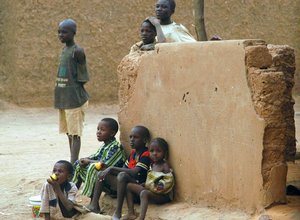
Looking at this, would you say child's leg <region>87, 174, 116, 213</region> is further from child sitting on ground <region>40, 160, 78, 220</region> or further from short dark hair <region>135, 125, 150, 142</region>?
short dark hair <region>135, 125, 150, 142</region>

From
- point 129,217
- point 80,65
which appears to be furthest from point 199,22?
point 129,217

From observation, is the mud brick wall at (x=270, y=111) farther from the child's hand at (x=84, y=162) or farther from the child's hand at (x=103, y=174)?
the child's hand at (x=84, y=162)

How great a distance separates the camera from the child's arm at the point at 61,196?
5.71 metres

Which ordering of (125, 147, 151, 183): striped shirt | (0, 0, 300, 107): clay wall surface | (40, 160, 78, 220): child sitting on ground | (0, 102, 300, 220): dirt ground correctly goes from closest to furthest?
1. (0, 102, 300, 220): dirt ground
2. (125, 147, 151, 183): striped shirt
3. (40, 160, 78, 220): child sitting on ground
4. (0, 0, 300, 107): clay wall surface

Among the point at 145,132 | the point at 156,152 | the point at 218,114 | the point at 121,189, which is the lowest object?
the point at 121,189

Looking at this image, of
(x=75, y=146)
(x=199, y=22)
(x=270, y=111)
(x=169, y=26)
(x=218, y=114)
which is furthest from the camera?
(x=199, y=22)

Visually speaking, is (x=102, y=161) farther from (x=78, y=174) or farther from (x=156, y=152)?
(x=156, y=152)

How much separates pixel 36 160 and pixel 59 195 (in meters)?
2.51

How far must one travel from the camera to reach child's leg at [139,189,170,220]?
5.30 metres

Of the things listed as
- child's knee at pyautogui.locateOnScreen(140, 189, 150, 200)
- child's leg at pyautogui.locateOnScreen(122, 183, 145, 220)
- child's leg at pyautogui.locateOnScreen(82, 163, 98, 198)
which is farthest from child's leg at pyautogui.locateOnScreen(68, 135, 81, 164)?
child's knee at pyautogui.locateOnScreen(140, 189, 150, 200)

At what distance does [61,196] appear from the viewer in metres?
5.72

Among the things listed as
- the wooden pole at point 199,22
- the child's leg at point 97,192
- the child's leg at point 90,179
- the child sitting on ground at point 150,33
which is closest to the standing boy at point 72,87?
the child sitting on ground at point 150,33

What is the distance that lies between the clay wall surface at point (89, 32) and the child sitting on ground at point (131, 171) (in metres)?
7.50

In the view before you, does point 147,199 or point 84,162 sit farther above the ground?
point 84,162
